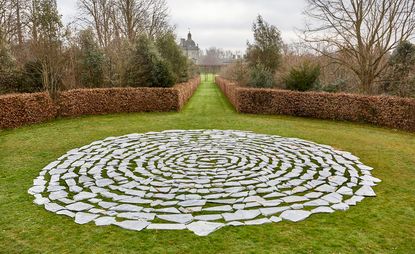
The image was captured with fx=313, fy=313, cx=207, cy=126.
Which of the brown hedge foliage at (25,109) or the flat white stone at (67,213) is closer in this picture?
the flat white stone at (67,213)

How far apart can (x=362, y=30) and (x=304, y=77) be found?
528 cm

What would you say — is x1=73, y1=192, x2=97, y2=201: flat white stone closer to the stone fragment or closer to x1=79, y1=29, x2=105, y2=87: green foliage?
the stone fragment

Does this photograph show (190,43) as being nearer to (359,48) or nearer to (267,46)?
(267,46)

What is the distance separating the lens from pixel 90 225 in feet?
14.4

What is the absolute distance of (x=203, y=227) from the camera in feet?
14.2

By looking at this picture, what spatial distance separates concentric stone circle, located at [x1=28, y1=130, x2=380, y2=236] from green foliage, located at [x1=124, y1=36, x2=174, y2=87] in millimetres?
9054

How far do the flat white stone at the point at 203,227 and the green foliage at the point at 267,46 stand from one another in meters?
19.0

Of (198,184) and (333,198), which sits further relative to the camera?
(198,184)

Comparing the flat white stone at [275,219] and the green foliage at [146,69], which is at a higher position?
the green foliage at [146,69]

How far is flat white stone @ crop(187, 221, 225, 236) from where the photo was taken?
420cm

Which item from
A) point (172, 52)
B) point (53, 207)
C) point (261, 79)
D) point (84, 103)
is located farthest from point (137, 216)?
point (172, 52)

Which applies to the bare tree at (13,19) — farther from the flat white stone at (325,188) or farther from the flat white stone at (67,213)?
the flat white stone at (325,188)

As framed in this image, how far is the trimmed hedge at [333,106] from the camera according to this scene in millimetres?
12664

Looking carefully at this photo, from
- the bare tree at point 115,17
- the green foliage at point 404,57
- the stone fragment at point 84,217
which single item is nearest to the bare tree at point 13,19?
the bare tree at point 115,17
